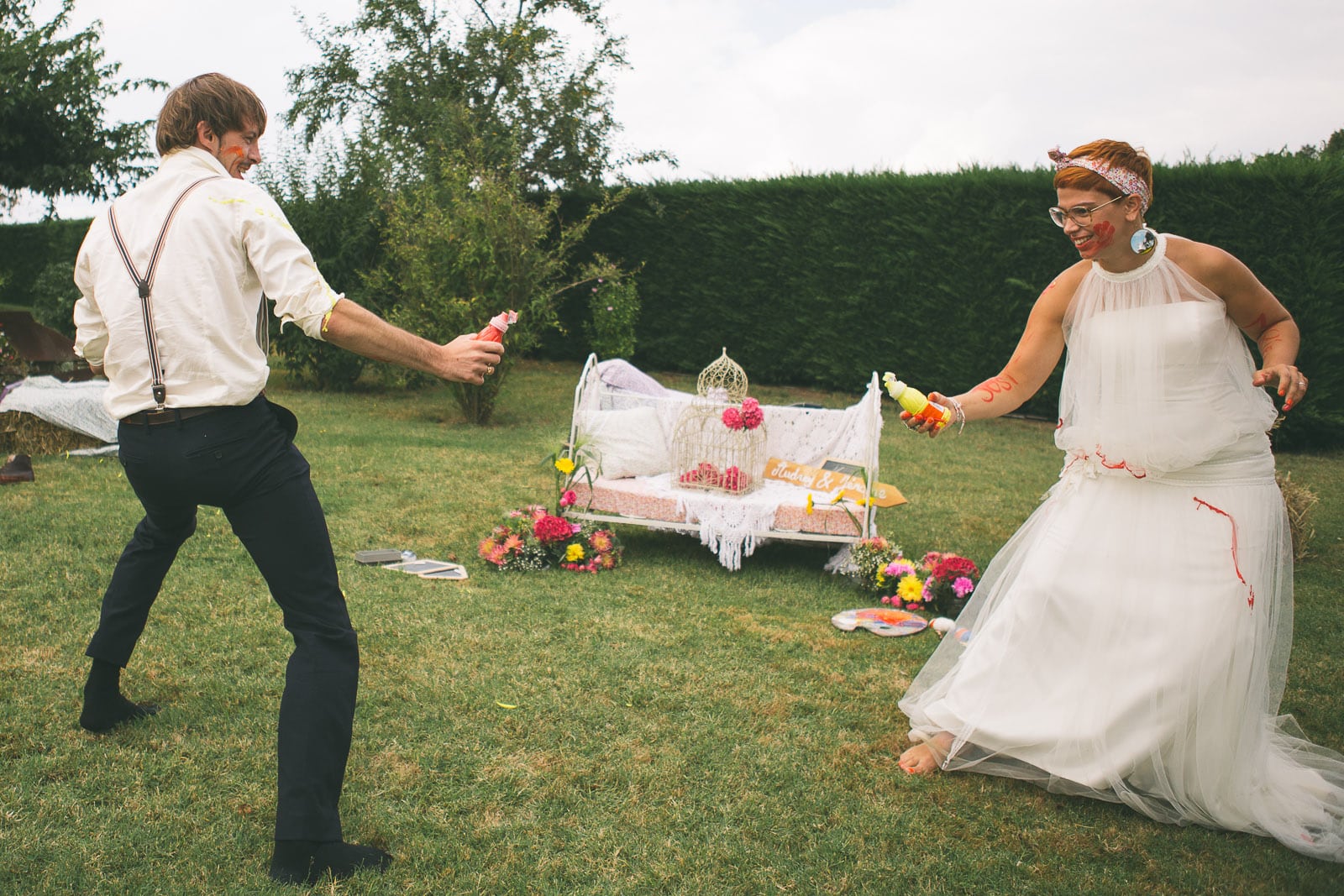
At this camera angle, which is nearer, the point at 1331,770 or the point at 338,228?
the point at 1331,770

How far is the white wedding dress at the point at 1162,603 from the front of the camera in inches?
114

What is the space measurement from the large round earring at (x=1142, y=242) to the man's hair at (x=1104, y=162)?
12cm

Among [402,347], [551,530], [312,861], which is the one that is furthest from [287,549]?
Result: [551,530]

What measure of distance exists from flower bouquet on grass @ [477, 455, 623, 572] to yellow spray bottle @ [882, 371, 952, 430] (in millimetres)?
3047

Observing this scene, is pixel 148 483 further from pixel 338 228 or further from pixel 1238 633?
pixel 338 228

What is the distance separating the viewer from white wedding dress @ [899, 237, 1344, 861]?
2.90 meters

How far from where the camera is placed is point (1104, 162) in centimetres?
285

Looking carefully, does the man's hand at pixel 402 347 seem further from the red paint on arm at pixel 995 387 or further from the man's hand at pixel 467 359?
the red paint on arm at pixel 995 387

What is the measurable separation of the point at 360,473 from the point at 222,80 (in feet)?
18.9

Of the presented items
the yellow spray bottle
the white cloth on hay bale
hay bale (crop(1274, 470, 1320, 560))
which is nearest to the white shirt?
the yellow spray bottle

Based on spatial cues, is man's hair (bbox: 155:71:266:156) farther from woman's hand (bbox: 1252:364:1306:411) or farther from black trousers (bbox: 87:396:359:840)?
woman's hand (bbox: 1252:364:1306:411)

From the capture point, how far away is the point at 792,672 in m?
4.18

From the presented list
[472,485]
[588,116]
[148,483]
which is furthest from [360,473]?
[588,116]

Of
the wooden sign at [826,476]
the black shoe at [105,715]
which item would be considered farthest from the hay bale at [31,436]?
the wooden sign at [826,476]
